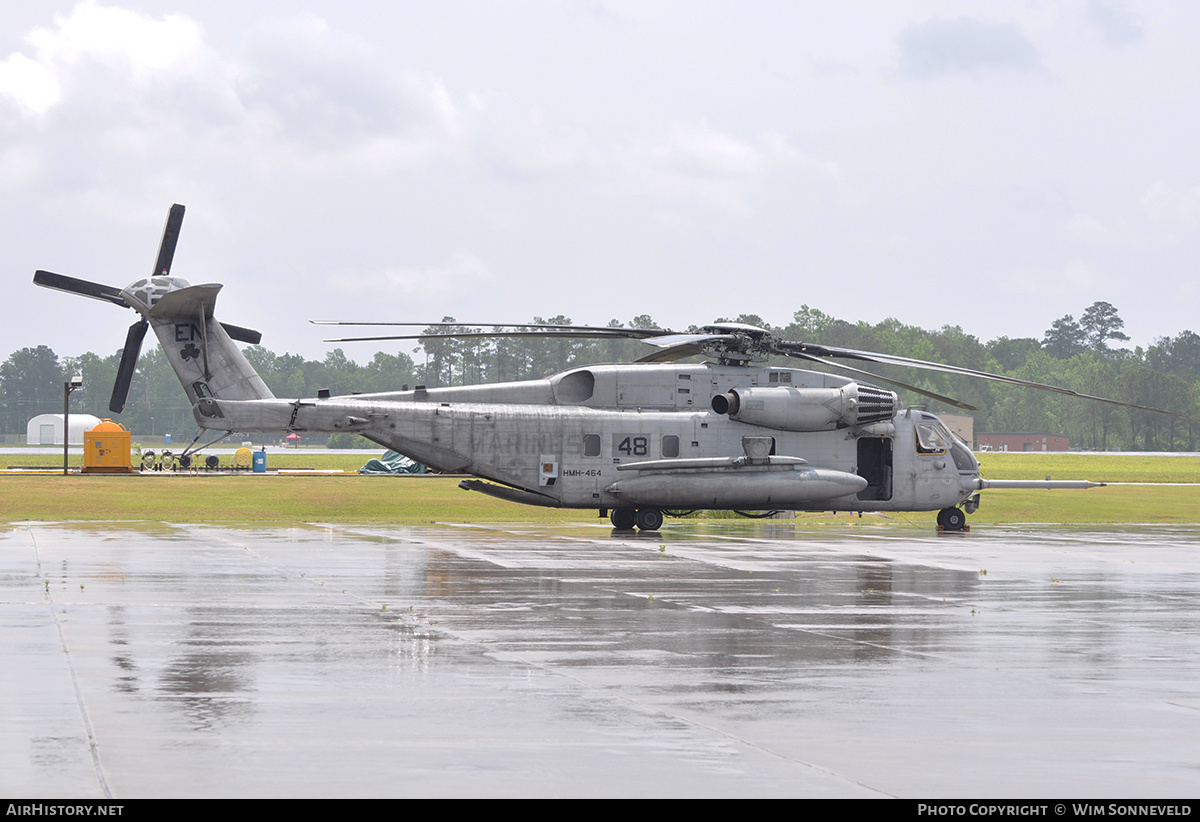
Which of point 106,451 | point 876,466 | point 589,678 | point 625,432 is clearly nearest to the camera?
point 589,678

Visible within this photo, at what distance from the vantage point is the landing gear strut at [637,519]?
32.1 metres

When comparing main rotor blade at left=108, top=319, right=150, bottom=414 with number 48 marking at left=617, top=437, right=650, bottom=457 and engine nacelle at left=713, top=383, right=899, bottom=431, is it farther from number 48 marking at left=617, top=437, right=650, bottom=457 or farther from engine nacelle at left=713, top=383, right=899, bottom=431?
engine nacelle at left=713, top=383, right=899, bottom=431

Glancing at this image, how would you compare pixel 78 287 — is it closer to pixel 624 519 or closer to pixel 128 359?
pixel 128 359

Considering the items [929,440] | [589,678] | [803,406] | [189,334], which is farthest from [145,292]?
[589,678]

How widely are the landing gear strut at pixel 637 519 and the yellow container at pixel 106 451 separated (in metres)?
39.0

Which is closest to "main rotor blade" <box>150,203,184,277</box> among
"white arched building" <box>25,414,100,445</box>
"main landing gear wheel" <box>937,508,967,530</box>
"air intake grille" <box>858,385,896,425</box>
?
"air intake grille" <box>858,385,896,425</box>

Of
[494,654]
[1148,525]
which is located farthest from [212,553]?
[1148,525]

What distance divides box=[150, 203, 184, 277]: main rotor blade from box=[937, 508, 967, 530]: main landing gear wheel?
19.8m

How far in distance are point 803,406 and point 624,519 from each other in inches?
195

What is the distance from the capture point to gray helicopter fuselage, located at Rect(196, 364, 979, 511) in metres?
31.5

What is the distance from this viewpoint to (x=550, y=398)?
1280 inches

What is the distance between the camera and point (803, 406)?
32094 millimetres

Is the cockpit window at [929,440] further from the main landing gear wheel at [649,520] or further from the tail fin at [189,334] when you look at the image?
the tail fin at [189,334]

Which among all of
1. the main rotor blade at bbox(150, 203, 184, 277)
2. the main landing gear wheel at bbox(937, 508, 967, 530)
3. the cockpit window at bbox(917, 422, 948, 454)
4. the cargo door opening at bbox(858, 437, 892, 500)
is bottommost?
the main landing gear wheel at bbox(937, 508, 967, 530)
